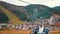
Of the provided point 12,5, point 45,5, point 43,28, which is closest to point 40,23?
point 43,28

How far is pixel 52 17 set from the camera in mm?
1131

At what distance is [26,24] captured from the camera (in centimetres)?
113

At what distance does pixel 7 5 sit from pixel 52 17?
0.44 metres

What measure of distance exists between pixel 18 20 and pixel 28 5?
171 millimetres

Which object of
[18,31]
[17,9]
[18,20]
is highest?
[17,9]

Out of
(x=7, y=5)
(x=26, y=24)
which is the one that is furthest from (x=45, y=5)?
(x=7, y=5)

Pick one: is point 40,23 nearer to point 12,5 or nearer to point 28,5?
point 28,5

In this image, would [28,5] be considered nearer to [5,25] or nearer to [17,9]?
[17,9]

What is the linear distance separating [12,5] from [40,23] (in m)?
0.32

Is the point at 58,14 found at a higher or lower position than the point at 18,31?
higher

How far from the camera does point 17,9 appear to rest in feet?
3.75

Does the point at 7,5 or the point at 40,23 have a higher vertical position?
the point at 7,5

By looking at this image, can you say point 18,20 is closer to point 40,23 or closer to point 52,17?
point 40,23

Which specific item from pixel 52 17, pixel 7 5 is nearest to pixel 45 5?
pixel 52 17
